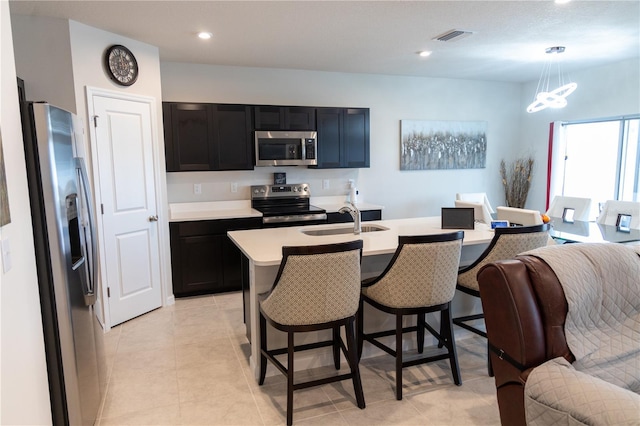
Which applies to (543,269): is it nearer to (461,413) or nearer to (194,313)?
(461,413)

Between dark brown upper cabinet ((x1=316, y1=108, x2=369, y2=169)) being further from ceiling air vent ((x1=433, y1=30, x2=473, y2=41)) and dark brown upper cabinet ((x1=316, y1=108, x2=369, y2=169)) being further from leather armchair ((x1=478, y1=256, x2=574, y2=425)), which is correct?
leather armchair ((x1=478, y1=256, x2=574, y2=425))

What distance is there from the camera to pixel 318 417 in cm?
234

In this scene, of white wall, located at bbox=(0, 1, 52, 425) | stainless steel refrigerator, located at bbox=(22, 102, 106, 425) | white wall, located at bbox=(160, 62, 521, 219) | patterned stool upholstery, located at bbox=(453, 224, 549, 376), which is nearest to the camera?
white wall, located at bbox=(0, 1, 52, 425)

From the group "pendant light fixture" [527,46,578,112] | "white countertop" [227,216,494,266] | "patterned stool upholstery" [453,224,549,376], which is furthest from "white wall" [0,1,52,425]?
"pendant light fixture" [527,46,578,112]

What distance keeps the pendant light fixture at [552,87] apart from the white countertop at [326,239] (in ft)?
4.84

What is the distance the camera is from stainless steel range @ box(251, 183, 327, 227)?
4.60 metres

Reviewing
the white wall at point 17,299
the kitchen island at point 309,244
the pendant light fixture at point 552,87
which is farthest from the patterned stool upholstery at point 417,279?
the pendant light fixture at point 552,87

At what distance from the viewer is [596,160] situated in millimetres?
5383

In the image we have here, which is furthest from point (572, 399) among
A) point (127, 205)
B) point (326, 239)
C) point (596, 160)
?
point (596, 160)

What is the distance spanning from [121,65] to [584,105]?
540cm

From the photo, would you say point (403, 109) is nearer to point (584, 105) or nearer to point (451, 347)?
point (584, 105)

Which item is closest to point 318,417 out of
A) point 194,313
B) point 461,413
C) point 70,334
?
point 461,413

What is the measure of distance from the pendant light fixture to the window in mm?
550

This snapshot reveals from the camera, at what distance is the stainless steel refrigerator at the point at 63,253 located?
1.78 meters
